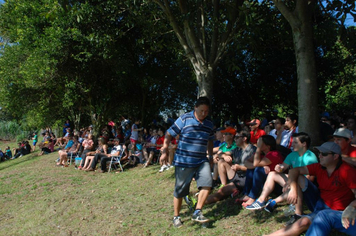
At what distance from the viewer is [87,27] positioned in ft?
39.5

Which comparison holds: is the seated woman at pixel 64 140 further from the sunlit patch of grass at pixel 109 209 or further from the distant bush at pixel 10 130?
the distant bush at pixel 10 130

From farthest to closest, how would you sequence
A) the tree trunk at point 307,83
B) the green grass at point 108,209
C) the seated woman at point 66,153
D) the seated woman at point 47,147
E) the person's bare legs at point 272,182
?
the seated woman at point 47,147 → the seated woman at point 66,153 → the tree trunk at point 307,83 → the green grass at point 108,209 → the person's bare legs at point 272,182

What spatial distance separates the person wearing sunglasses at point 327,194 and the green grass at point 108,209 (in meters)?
0.63

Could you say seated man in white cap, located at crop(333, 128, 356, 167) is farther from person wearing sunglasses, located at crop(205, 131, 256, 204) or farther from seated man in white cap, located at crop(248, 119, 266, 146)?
seated man in white cap, located at crop(248, 119, 266, 146)

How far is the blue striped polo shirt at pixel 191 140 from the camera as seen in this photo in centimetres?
462

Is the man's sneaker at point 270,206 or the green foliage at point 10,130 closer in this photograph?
the man's sneaker at point 270,206

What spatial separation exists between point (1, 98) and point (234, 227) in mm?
15424

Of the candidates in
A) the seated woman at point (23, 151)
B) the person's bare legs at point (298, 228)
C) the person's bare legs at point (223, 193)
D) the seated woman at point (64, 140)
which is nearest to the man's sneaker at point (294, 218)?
the person's bare legs at point (298, 228)

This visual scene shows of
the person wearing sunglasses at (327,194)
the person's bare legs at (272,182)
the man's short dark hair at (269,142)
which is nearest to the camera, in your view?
the person wearing sunglasses at (327,194)

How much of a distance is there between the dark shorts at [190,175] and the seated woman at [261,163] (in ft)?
2.81

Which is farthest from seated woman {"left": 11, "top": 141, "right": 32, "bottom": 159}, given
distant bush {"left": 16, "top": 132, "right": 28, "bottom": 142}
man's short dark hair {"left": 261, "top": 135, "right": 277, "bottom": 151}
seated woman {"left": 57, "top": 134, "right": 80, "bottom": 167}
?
man's short dark hair {"left": 261, "top": 135, "right": 277, "bottom": 151}

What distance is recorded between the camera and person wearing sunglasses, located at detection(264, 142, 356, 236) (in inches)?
131

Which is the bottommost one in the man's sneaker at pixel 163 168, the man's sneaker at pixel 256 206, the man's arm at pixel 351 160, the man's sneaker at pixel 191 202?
the man's sneaker at pixel 191 202

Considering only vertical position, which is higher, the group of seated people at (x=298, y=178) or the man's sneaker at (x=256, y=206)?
the group of seated people at (x=298, y=178)
